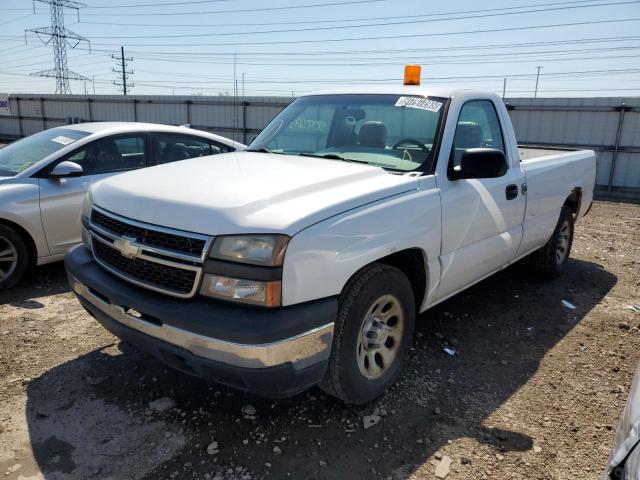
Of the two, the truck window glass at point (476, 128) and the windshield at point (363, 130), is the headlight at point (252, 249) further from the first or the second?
the truck window glass at point (476, 128)

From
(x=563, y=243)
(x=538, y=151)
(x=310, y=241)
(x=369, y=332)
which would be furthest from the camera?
(x=538, y=151)

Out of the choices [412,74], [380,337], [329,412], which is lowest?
[329,412]

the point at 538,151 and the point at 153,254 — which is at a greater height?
the point at 538,151

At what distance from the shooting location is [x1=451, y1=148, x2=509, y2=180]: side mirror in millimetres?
3162

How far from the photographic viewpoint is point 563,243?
224 inches

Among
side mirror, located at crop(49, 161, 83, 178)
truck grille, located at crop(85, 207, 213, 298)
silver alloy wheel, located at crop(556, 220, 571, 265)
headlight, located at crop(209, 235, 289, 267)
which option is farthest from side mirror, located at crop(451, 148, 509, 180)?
side mirror, located at crop(49, 161, 83, 178)

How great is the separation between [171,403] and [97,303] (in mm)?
751

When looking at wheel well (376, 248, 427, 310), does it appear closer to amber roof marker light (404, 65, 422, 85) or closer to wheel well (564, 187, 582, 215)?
amber roof marker light (404, 65, 422, 85)

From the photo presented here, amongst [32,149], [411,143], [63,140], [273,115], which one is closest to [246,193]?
[411,143]

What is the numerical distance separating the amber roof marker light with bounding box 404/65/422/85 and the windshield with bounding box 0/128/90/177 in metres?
3.41

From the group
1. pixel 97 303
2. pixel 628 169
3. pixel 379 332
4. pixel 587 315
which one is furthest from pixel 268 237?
pixel 628 169

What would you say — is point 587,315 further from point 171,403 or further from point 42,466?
point 42,466

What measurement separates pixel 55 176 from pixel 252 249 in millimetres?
3496

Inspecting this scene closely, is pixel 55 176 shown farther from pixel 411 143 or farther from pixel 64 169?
pixel 411 143
